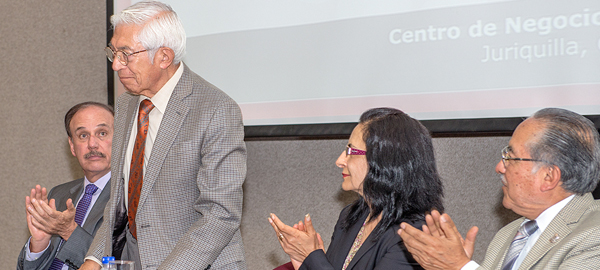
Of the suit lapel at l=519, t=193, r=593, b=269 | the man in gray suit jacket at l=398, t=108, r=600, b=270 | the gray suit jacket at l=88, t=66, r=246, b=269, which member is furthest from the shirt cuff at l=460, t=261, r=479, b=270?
the gray suit jacket at l=88, t=66, r=246, b=269

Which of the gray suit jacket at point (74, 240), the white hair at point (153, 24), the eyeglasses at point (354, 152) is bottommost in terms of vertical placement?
the gray suit jacket at point (74, 240)

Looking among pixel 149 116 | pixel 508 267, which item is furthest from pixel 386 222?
pixel 149 116

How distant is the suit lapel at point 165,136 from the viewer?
6.39 ft

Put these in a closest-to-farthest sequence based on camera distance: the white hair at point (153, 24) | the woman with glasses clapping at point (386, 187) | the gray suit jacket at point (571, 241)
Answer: the gray suit jacket at point (571, 241) → the woman with glasses clapping at point (386, 187) → the white hair at point (153, 24)

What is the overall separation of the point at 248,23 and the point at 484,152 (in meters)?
1.40

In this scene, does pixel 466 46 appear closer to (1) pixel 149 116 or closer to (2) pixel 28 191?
(1) pixel 149 116

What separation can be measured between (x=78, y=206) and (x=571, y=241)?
2169 mm

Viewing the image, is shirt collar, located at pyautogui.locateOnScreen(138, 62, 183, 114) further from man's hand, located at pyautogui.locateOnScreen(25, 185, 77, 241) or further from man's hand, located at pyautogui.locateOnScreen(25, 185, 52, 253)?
man's hand, located at pyautogui.locateOnScreen(25, 185, 52, 253)

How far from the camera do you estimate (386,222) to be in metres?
1.73

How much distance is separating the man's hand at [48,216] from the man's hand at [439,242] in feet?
4.95

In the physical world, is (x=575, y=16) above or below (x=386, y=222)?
above

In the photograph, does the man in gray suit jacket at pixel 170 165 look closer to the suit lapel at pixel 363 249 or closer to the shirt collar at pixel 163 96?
the shirt collar at pixel 163 96

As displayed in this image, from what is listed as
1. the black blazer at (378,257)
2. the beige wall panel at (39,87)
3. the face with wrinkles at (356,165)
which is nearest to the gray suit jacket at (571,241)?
the black blazer at (378,257)

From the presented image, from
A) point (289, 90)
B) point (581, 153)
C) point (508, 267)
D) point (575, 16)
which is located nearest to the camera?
point (581, 153)
